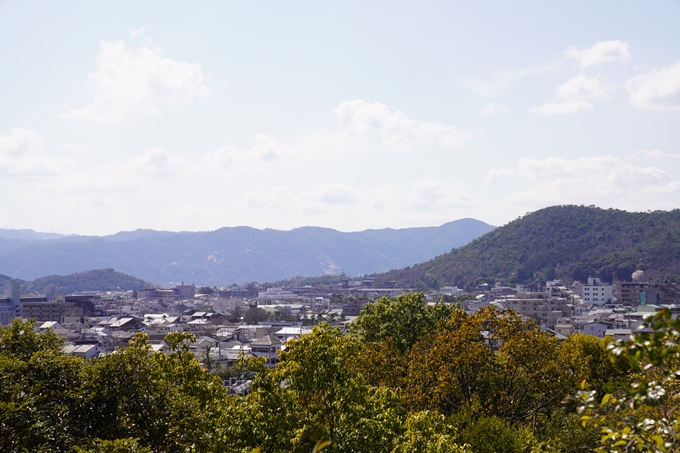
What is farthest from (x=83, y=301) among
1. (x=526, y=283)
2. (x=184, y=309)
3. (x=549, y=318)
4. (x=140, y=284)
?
(x=140, y=284)

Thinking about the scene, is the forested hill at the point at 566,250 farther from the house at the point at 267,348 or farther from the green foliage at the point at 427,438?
the green foliage at the point at 427,438

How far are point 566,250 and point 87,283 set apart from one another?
12721 cm

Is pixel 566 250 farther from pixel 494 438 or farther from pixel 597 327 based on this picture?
A: pixel 494 438

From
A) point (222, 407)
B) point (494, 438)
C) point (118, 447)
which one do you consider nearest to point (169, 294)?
point (222, 407)

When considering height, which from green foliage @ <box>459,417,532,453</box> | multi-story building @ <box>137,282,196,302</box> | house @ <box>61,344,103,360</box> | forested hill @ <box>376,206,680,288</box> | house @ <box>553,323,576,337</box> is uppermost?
forested hill @ <box>376,206,680,288</box>

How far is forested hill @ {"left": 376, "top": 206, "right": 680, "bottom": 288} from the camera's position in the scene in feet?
350

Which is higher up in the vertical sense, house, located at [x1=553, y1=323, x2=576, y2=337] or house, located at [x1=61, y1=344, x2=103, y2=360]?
house, located at [x1=553, y1=323, x2=576, y2=337]

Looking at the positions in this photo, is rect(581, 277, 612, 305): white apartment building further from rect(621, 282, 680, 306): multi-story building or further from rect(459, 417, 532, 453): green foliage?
rect(459, 417, 532, 453): green foliage

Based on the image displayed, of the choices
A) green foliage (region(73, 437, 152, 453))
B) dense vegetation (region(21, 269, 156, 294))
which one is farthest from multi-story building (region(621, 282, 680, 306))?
dense vegetation (region(21, 269, 156, 294))

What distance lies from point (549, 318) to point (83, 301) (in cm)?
6641

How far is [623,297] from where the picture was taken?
283 ft

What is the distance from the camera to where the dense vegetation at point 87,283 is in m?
168

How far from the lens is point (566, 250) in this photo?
407ft

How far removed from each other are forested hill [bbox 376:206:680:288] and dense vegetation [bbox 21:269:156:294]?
80830 millimetres
